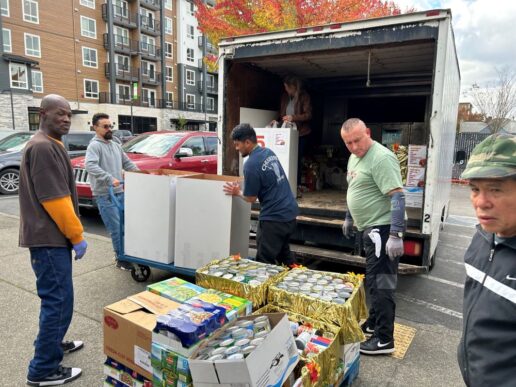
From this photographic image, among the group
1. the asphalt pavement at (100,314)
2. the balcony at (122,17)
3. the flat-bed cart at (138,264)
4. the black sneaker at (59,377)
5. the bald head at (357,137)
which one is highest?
the balcony at (122,17)

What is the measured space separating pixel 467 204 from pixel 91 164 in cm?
1132

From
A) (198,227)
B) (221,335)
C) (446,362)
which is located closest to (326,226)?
(198,227)

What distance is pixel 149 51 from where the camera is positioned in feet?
132

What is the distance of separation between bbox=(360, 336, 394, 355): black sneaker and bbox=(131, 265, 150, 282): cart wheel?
2.67 meters

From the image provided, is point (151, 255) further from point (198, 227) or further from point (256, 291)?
point (256, 291)

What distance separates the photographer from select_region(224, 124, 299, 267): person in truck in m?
3.55

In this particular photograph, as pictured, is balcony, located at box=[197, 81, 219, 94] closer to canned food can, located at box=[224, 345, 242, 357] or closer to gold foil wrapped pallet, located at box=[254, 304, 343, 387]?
gold foil wrapped pallet, located at box=[254, 304, 343, 387]

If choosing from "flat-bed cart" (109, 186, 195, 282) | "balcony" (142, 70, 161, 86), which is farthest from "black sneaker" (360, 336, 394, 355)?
"balcony" (142, 70, 161, 86)

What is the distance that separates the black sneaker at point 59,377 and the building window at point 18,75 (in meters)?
31.1

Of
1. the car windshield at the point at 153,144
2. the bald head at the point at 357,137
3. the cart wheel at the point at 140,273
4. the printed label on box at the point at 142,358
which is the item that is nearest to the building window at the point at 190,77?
the car windshield at the point at 153,144

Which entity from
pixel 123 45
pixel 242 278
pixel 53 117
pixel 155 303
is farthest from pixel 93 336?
pixel 123 45

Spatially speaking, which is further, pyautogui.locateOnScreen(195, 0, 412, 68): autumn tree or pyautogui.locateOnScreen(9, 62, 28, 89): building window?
pyautogui.locateOnScreen(9, 62, 28, 89): building window

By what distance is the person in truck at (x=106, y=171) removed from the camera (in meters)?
4.62

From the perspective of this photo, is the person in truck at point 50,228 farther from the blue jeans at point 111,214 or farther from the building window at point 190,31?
the building window at point 190,31
